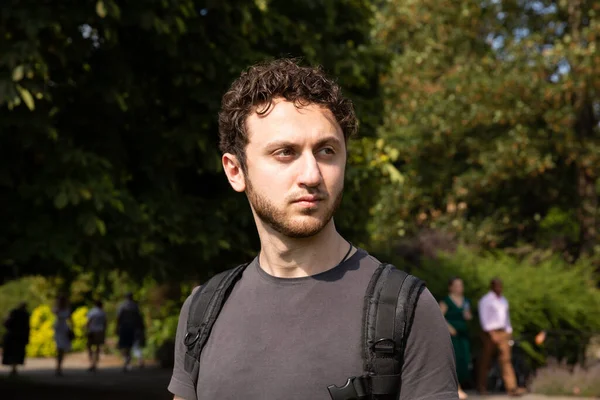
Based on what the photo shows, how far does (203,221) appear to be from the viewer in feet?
46.1

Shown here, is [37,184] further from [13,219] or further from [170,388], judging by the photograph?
[170,388]

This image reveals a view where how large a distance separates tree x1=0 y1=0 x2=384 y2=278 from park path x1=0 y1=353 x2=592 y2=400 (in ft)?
14.9

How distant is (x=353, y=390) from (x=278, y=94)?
82cm

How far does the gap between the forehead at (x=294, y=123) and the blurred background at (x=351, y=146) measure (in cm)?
324

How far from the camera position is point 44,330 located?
32531 millimetres

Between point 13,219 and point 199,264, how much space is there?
338cm

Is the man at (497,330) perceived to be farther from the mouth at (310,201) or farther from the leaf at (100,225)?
the mouth at (310,201)

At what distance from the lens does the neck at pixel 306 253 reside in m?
2.79

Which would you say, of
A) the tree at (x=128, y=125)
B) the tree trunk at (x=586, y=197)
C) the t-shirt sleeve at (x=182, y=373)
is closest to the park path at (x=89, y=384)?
the tree at (x=128, y=125)

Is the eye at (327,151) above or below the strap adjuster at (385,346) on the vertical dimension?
above

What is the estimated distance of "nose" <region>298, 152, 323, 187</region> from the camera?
8.87 feet

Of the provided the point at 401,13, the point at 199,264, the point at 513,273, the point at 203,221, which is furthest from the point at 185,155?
the point at 401,13

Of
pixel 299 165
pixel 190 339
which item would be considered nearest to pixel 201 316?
pixel 190 339

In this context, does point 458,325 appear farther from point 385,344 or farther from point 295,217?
point 385,344
